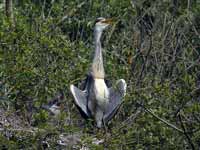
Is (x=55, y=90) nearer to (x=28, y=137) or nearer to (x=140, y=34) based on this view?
(x=28, y=137)

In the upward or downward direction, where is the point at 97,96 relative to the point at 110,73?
downward

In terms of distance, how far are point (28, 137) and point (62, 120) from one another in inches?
13.8

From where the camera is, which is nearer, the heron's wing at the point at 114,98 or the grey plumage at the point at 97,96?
the heron's wing at the point at 114,98

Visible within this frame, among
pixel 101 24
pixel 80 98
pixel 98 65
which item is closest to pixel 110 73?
pixel 98 65

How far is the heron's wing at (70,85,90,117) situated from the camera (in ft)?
30.6

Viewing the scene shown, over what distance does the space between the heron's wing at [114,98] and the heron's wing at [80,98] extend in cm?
26

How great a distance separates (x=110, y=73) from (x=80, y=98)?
18.0 inches

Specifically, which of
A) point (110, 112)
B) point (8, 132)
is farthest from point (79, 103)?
point (8, 132)

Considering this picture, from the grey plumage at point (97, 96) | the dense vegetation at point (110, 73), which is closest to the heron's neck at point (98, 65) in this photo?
the grey plumage at point (97, 96)

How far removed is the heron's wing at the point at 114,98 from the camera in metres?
8.98

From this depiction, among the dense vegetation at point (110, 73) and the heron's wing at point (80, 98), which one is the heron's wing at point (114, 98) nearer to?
the dense vegetation at point (110, 73)

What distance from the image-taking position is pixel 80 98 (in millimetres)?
9688

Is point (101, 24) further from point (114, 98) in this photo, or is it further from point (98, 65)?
point (114, 98)

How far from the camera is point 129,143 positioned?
7.44m
